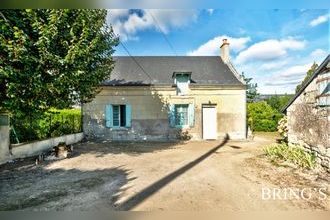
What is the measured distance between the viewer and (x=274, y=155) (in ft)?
29.1

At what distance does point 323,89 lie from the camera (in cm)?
700

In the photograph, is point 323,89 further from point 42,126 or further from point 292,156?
point 42,126

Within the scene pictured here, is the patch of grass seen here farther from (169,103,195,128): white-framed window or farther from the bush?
the bush

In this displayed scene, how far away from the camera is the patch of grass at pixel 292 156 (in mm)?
7145

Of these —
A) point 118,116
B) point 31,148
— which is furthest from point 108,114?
point 31,148

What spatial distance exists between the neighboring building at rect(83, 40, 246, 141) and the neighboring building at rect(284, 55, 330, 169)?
585cm

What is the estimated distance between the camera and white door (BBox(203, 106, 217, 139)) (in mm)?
14828

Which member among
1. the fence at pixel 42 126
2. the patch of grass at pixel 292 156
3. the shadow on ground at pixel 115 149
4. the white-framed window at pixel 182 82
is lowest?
the shadow on ground at pixel 115 149

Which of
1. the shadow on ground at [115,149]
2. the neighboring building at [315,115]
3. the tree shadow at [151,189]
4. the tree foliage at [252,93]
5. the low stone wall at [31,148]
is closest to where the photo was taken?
the tree shadow at [151,189]

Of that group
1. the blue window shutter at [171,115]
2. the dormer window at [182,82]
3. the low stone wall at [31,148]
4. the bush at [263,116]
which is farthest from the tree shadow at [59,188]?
the bush at [263,116]

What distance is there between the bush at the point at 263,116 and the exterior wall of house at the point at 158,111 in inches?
135

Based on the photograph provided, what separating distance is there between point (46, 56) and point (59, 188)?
3.17m

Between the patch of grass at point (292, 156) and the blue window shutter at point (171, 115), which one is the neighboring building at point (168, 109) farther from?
the patch of grass at point (292, 156)

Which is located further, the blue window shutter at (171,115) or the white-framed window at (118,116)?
the blue window shutter at (171,115)
